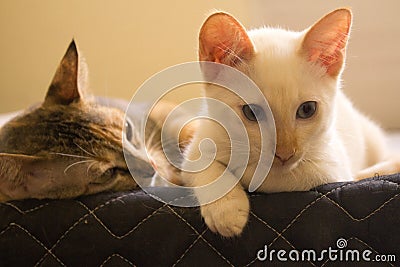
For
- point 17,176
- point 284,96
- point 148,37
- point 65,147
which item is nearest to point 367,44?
point 148,37

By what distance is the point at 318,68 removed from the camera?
3.67 feet

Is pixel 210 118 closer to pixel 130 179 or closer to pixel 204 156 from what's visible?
pixel 204 156

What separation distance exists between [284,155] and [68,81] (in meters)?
0.59

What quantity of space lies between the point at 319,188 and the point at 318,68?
0.82ft

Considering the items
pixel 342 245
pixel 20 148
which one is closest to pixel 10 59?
pixel 20 148

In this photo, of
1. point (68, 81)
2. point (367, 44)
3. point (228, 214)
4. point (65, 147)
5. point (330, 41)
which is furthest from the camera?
point (367, 44)

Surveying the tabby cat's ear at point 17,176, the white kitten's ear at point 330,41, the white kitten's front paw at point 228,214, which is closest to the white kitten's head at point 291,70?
the white kitten's ear at point 330,41

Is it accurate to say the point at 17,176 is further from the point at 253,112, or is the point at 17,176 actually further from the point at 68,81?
the point at 253,112

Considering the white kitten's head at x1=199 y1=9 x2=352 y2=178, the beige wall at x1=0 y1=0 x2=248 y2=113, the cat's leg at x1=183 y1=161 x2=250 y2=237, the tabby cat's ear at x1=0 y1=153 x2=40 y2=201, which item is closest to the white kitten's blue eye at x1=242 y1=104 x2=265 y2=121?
the white kitten's head at x1=199 y1=9 x2=352 y2=178

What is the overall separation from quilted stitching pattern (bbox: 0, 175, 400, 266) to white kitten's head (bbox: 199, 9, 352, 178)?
0.36 ft

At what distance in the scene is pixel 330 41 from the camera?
1.11m

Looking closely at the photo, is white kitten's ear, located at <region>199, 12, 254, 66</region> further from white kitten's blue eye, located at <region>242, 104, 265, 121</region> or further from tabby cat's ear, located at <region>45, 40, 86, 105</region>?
tabby cat's ear, located at <region>45, 40, 86, 105</region>

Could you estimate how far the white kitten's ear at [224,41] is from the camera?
1.03 m

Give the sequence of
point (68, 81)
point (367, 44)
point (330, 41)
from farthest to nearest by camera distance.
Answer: point (367, 44), point (68, 81), point (330, 41)
